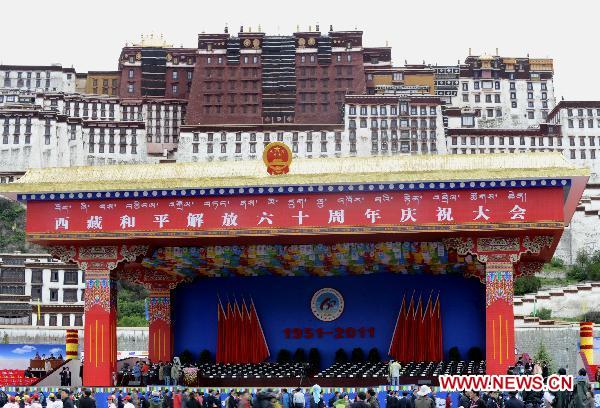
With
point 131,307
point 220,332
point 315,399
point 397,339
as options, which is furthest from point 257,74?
point 315,399

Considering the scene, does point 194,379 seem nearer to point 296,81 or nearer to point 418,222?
point 418,222

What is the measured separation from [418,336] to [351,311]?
2.20 metres

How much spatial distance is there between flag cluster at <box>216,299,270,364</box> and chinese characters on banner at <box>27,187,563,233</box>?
6662mm

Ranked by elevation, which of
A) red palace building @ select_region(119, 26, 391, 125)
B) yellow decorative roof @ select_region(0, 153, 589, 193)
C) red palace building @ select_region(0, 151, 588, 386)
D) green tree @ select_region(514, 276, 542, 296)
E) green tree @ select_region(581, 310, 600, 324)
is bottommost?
green tree @ select_region(581, 310, 600, 324)

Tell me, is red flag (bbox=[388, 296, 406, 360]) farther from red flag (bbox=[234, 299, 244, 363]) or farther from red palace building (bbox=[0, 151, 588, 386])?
red flag (bbox=[234, 299, 244, 363])

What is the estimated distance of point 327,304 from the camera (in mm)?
30797

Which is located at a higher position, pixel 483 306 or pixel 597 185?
pixel 597 185

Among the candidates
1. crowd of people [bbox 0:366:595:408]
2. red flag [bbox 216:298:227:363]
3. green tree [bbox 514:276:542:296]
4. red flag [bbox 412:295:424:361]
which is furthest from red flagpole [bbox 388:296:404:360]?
green tree [bbox 514:276:542:296]

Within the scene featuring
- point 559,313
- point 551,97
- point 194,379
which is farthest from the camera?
point 551,97

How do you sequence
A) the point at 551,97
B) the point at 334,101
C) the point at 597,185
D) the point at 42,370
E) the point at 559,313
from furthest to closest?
the point at 551,97, the point at 334,101, the point at 597,185, the point at 559,313, the point at 42,370

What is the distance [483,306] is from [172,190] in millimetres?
10673

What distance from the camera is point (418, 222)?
24.3 metres

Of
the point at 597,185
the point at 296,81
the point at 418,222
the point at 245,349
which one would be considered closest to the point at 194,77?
the point at 296,81

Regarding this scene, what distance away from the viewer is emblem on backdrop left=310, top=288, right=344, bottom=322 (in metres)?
30.6
